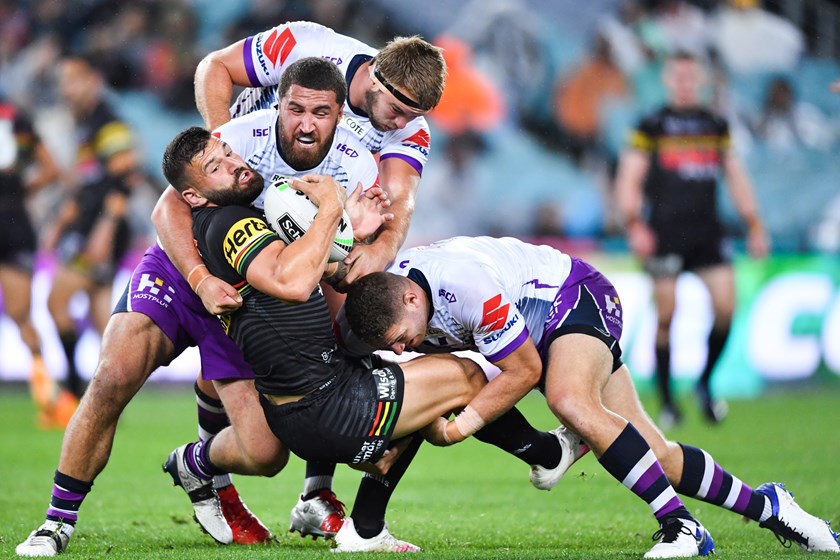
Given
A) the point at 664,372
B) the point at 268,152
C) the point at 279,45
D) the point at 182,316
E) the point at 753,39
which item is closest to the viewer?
the point at 268,152

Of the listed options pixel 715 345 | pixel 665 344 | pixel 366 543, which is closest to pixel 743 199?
pixel 715 345

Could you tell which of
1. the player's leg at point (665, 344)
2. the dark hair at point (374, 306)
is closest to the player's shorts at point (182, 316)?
the dark hair at point (374, 306)

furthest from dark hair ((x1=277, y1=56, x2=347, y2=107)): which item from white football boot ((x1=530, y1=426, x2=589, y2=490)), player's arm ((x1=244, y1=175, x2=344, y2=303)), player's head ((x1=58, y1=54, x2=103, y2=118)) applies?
player's head ((x1=58, y1=54, x2=103, y2=118))

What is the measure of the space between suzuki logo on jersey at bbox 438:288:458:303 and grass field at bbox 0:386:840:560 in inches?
A: 43.2

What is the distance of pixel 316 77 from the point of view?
521 centimetres

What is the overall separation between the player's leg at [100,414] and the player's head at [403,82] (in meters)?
1.56

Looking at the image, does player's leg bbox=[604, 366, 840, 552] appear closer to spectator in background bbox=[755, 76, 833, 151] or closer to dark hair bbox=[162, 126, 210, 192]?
dark hair bbox=[162, 126, 210, 192]

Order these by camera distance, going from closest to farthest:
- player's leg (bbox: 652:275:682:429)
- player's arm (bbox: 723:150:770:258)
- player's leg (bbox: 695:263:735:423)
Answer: player's leg (bbox: 652:275:682:429), player's leg (bbox: 695:263:735:423), player's arm (bbox: 723:150:770:258)

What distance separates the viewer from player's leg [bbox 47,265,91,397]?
1202cm

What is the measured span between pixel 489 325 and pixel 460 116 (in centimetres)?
1160

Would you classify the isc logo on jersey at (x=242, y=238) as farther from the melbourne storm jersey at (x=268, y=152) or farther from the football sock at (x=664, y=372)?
the football sock at (x=664, y=372)

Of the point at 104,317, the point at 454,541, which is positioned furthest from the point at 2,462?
the point at 454,541

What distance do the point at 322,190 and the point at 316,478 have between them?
1.60 meters

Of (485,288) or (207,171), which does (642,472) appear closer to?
(485,288)
